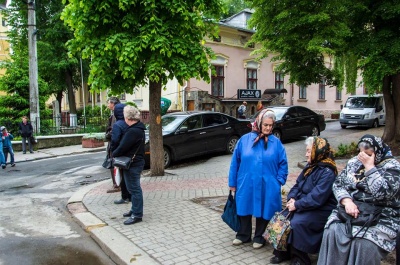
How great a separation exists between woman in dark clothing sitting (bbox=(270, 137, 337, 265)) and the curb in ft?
5.14

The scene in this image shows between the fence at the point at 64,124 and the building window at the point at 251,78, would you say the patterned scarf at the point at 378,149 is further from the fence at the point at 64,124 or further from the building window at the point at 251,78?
the building window at the point at 251,78

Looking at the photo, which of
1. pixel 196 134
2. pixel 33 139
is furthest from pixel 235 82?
pixel 196 134

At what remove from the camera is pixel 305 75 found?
11898 millimetres

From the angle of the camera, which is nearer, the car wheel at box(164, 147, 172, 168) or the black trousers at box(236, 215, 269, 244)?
the black trousers at box(236, 215, 269, 244)

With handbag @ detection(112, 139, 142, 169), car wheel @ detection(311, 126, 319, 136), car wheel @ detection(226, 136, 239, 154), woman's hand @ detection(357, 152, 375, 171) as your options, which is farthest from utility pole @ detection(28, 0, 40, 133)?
woman's hand @ detection(357, 152, 375, 171)

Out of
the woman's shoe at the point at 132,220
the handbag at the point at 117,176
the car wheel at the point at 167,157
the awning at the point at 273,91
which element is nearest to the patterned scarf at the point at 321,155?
the woman's shoe at the point at 132,220

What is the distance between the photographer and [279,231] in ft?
12.6

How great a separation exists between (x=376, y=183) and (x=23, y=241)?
4.64 m

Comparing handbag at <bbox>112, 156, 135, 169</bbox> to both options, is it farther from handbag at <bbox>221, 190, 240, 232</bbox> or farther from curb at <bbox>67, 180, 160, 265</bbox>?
handbag at <bbox>221, 190, 240, 232</bbox>

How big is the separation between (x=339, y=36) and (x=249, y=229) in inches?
294

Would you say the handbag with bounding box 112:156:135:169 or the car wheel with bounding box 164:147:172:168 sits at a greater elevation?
the handbag with bounding box 112:156:135:169

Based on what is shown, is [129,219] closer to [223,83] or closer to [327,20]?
[327,20]

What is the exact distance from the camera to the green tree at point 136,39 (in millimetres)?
7016

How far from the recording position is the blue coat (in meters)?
4.21
